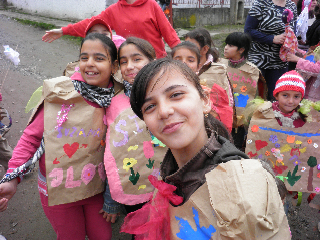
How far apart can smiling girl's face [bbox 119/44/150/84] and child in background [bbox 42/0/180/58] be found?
0.94 meters

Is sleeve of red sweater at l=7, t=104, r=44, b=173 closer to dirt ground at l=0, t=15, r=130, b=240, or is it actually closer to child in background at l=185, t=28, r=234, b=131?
dirt ground at l=0, t=15, r=130, b=240

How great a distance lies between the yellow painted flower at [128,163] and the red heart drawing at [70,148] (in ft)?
1.05

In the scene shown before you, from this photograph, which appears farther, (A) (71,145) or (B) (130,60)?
(B) (130,60)

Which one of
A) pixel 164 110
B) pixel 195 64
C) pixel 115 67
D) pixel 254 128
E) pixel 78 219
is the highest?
pixel 164 110

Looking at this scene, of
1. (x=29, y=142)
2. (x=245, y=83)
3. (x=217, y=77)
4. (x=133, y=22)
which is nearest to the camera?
(x=29, y=142)

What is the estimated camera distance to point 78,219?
69.1 inches

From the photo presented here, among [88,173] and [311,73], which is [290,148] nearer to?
[311,73]

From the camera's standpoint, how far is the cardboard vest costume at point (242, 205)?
A: 2.20 feet

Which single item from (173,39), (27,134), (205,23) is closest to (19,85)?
(173,39)

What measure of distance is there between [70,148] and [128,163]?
374 mm

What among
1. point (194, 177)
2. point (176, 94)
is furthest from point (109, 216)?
point (176, 94)

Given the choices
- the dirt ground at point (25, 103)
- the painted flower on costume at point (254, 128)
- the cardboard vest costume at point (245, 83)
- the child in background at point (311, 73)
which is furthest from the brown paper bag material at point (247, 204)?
the child in background at point (311, 73)

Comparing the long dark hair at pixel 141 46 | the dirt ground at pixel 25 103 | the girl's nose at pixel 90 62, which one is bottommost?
the dirt ground at pixel 25 103

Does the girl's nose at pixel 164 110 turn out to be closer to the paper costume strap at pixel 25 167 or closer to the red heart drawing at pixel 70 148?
the red heart drawing at pixel 70 148
